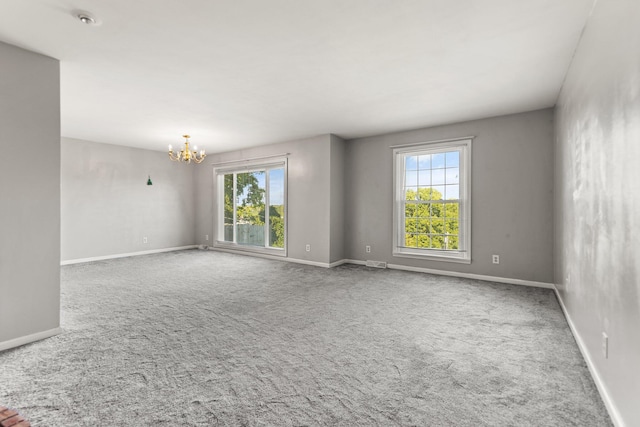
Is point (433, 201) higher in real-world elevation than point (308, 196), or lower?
lower

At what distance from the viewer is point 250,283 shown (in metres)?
4.43

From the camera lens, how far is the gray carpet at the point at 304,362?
1.63 meters

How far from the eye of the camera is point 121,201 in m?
6.70

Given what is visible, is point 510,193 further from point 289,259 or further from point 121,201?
point 121,201

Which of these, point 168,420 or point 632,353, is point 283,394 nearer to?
point 168,420

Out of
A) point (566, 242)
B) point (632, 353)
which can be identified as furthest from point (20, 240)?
point (566, 242)

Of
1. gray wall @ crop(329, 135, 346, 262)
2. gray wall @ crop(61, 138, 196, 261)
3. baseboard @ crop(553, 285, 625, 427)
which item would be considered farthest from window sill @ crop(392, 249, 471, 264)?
gray wall @ crop(61, 138, 196, 261)

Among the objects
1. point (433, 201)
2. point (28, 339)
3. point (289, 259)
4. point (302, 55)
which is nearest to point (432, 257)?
point (433, 201)

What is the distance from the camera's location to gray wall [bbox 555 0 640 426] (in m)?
1.37

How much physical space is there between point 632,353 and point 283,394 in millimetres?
1748

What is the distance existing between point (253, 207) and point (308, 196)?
5.97 feet

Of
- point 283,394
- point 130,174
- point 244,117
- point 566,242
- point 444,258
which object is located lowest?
point 283,394

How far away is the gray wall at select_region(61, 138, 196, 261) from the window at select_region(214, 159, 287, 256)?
3.36ft

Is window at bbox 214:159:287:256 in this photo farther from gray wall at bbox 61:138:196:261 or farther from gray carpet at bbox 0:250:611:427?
gray carpet at bbox 0:250:611:427
